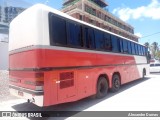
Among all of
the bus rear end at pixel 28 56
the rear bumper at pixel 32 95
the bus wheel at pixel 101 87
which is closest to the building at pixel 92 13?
the bus wheel at pixel 101 87

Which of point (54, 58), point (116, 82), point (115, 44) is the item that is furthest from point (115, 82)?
→ point (54, 58)

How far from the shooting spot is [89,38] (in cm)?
734

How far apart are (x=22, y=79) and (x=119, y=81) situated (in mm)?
6043

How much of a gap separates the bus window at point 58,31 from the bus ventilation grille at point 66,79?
102 cm

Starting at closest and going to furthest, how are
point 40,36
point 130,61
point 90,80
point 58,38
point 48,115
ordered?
point 40,36 < point 58,38 < point 48,115 < point 90,80 < point 130,61

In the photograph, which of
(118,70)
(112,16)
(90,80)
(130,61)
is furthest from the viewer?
(112,16)

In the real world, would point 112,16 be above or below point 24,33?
above

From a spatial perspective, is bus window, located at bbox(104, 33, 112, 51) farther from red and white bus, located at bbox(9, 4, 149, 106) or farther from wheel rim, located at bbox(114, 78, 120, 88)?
wheel rim, located at bbox(114, 78, 120, 88)

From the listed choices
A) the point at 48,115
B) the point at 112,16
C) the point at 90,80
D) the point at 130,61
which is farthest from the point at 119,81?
the point at 112,16

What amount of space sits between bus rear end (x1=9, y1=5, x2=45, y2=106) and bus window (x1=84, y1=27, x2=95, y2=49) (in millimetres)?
2323

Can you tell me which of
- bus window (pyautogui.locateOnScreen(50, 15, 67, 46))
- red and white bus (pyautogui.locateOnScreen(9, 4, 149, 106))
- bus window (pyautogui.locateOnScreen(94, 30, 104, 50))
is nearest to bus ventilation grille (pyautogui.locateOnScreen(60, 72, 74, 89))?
red and white bus (pyautogui.locateOnScreen(9, 4, 149, 106))

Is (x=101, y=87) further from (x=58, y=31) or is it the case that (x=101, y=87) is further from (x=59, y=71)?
(x=58, y=31)

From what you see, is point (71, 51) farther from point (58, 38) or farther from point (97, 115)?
point (97, 115)

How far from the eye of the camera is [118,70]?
1000 cm
